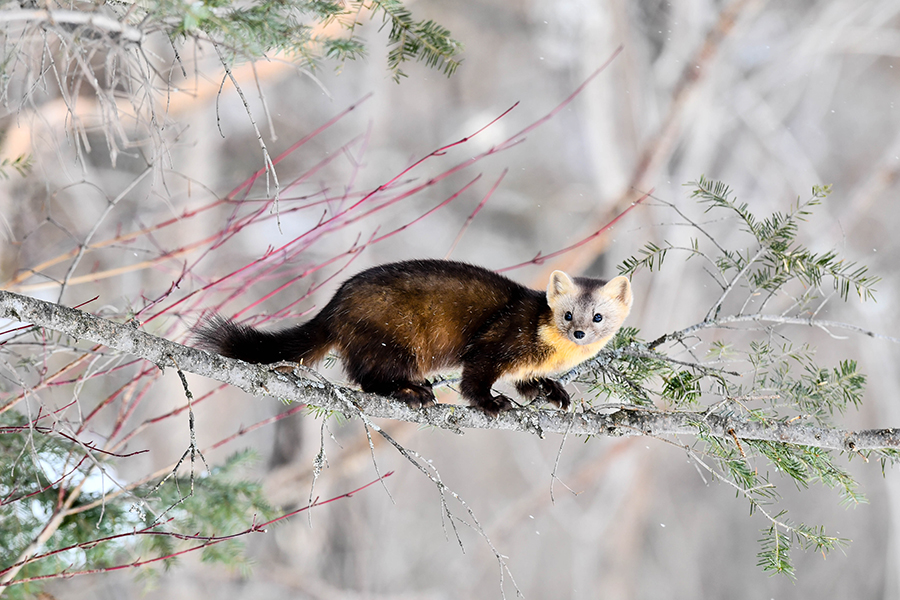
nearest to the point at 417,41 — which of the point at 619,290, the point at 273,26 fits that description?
the point at 273,26

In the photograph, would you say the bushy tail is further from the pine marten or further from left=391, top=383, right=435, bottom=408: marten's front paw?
left=391, top=383, right=435, bottom=408: marten's front paw

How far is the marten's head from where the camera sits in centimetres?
235

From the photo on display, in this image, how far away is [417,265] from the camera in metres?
2.46

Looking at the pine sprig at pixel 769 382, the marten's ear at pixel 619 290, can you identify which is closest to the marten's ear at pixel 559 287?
the marten's ear at pixel 619 290

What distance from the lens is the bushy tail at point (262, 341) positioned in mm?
2168

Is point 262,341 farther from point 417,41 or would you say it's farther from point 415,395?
point 417,41

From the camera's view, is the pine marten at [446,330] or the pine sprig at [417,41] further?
the pine marten at [446,330]

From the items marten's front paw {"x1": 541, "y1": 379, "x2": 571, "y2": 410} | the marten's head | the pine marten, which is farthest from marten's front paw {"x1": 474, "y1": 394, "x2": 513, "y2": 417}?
marten's front paw {"x1": 541, "y1": 379, "x2": 571, "y2": 410}

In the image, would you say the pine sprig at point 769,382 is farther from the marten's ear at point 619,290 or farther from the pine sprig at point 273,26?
the pine sprig at point 273,26

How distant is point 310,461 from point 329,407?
4356 mm

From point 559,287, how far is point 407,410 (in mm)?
715

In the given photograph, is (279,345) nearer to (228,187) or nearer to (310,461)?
(310,461)

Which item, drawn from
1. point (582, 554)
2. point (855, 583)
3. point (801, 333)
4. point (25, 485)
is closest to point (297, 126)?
point (582, 554)

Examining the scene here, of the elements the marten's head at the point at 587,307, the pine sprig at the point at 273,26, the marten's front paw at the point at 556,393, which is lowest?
the marten's front paw at the point at 556,393
